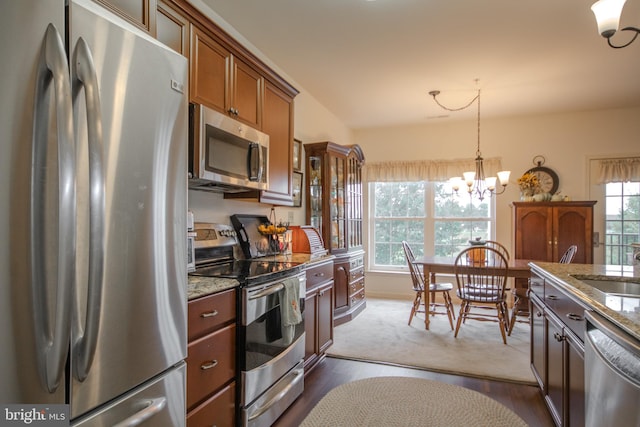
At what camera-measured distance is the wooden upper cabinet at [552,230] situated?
4.23 metres

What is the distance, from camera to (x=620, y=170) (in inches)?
176

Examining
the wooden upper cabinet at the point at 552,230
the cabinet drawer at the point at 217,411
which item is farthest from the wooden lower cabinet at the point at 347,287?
the cabinet drawer at the point at 217,411

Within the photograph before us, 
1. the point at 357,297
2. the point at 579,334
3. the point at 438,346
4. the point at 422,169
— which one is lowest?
the point at 438,346

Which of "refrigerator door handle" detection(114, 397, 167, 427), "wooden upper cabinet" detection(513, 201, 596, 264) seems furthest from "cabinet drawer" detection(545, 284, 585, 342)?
"wooden upper cabinet" detection(513, 201, 596, 264)

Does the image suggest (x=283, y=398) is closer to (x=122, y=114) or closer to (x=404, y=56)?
(x=122, y=114)

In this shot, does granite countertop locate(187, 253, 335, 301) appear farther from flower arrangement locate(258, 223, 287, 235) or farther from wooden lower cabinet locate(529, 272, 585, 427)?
wooden lower cabinet locate(529, 272, 585, 427)

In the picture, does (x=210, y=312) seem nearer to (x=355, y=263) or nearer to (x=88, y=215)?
(x=88, y=215)

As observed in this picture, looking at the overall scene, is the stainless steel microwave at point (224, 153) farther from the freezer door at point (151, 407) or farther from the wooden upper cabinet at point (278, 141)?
the freezer door at point (151, 407)

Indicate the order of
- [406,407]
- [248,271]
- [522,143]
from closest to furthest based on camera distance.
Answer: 1. [248,271]
2. [406,407]
3. [522,143]

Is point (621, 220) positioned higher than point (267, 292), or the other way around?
point (621, 220)

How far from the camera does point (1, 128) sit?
75 centimetres

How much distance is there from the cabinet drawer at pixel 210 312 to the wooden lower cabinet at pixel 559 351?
5.19 feet

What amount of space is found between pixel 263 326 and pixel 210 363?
399 millimetres

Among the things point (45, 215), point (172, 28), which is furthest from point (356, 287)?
point (45, 215)
